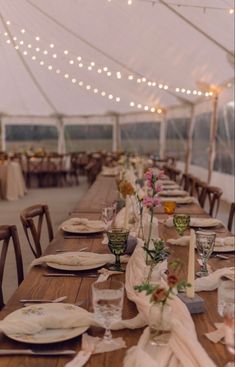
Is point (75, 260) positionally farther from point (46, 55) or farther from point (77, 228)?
point (46, 55)

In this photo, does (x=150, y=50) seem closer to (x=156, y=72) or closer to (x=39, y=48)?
(x=156, y=72)

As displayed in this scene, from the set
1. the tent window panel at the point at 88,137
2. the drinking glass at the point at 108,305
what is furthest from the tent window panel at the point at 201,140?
the drinking glass at the point at 108,305

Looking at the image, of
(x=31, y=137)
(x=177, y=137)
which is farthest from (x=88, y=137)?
(x=177, y=137)

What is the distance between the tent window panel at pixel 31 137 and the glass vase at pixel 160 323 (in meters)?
16.3

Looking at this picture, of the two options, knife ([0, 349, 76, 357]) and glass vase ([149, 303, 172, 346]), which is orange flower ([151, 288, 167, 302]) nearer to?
glass vase ([149, 303, 172, 346])

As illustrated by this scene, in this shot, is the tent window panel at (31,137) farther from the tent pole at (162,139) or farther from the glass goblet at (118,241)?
the glass goblet at (118,241)

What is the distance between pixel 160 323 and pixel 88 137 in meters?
16.8

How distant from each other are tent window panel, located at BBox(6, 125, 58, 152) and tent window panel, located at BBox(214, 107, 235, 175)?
26.6ft

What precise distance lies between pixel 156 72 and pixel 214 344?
8.77 metres

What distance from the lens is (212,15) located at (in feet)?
20.1

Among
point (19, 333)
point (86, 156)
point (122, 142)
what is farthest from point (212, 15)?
point (122, 142)

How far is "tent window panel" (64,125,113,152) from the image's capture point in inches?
693

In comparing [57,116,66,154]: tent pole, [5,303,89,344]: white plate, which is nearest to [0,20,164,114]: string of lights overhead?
[57,116,66,154]: tent pole

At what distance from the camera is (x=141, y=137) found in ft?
54.0
